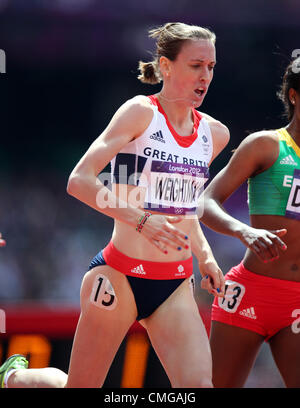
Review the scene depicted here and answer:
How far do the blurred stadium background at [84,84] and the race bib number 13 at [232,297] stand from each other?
7281 millimetres

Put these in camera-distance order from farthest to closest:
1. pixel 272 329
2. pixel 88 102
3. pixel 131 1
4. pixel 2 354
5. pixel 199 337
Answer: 1. pixel 88 102
2. pixel 131 1
3. pixel 2 354
4. pixel 272 329
5. pixel 199 337

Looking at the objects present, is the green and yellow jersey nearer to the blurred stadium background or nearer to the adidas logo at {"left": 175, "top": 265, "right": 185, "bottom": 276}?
the adidas logo at {"left": 175, "top": 265, "right": 185, "bottom": 276}

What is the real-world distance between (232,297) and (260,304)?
0.53 feet

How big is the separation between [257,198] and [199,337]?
87 centimetres

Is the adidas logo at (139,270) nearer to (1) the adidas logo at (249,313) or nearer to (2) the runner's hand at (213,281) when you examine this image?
(2) the runner's hand at (213,281)

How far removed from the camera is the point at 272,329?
3682 mm

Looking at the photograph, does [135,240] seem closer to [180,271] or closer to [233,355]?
[180,271]

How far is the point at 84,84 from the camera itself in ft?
44.7

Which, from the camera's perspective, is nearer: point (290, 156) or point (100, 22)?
point (290, 156)

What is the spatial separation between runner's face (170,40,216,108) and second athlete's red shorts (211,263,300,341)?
1.02 metres

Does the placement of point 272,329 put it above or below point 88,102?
above

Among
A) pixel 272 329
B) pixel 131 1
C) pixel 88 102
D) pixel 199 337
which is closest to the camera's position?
pixel 199 337

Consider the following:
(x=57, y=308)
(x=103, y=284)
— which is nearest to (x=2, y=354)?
(x=57, y=308)
